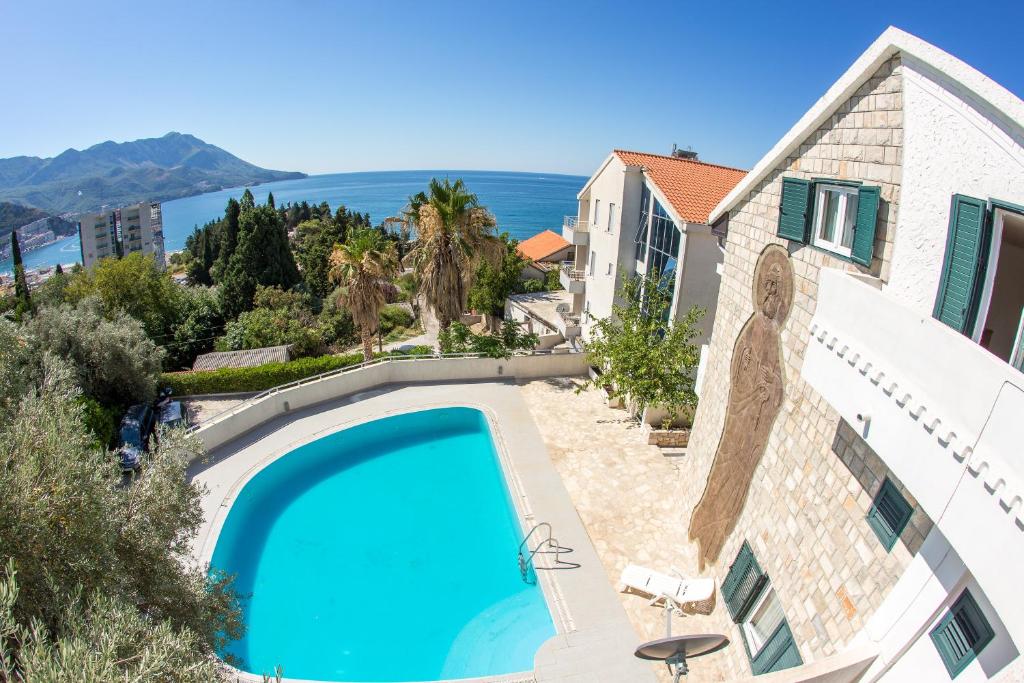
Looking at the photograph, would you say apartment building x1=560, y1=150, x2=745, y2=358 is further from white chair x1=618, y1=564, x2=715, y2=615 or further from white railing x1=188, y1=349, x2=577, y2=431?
white chair x1=618, y1=564, x2=715, y2=615

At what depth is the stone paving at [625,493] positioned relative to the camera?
10.4m

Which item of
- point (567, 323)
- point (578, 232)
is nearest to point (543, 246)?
point (567, 323)

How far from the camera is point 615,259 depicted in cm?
2127

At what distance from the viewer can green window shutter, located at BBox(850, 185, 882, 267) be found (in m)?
6.71

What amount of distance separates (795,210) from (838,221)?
95 centimetres

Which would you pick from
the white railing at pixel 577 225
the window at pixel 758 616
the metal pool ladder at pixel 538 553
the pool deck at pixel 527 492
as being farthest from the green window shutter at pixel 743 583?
the white railing at pixel 577 225

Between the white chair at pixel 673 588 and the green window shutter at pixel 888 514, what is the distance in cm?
437

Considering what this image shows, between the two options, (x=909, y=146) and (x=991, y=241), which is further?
(x=909, y=146)

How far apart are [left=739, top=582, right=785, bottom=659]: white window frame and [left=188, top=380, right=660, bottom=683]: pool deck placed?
1.85m

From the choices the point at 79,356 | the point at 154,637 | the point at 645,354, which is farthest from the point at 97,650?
the point at 79,356

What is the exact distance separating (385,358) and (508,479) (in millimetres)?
9680

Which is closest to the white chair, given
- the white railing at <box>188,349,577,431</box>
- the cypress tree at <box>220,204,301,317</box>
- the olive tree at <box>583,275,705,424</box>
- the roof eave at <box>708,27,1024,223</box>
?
the olive tree at <box>583,275,705,424</box>

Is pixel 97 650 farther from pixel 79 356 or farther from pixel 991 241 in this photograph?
pixel 79 356

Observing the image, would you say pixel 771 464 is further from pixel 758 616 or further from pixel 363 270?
pixel 363 270
